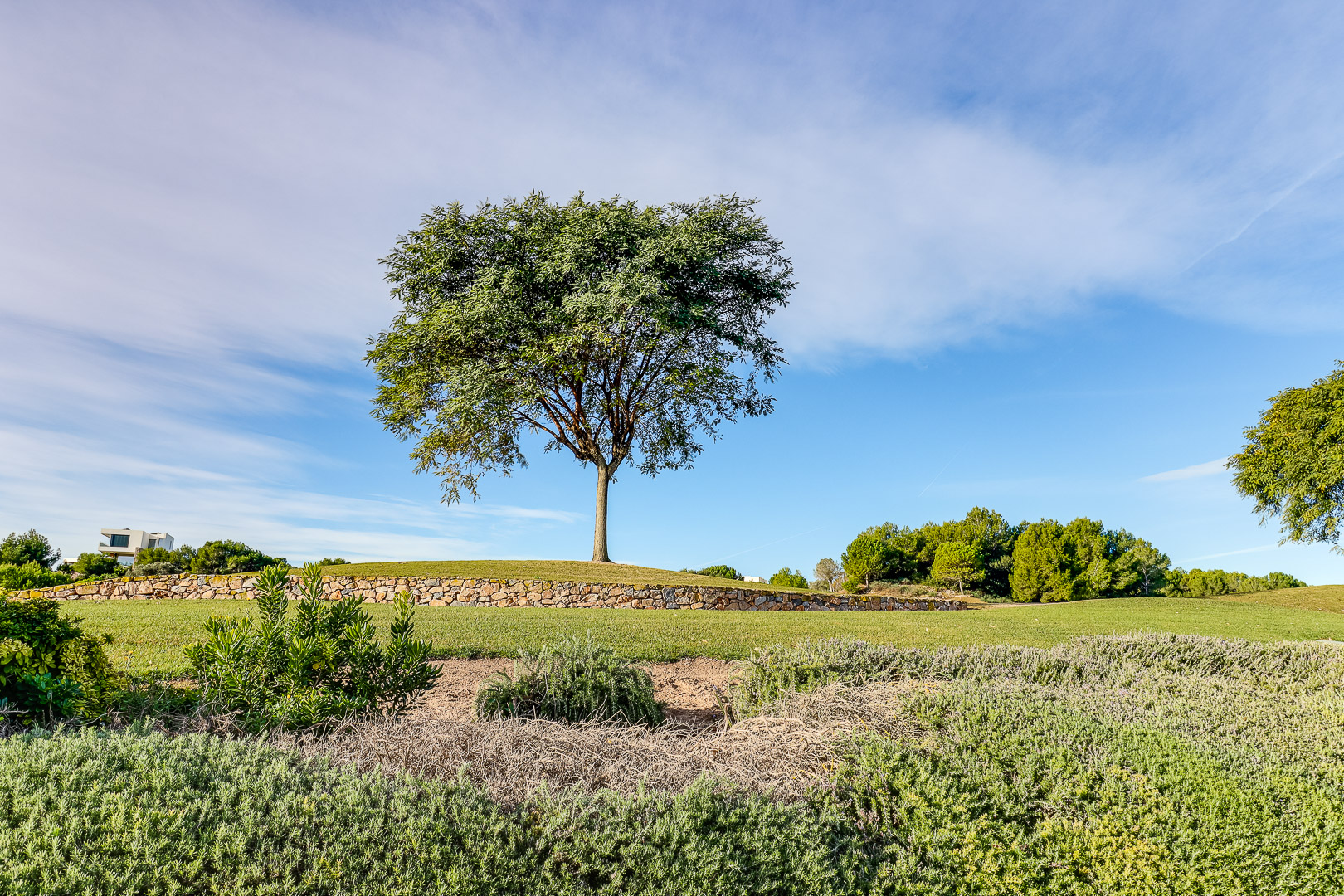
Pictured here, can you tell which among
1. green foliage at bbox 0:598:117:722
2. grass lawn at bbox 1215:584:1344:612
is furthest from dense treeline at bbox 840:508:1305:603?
green foliage at bbox 0:598:117:722

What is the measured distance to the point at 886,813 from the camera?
314 centimetres

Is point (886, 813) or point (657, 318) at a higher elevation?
point (657, 318)

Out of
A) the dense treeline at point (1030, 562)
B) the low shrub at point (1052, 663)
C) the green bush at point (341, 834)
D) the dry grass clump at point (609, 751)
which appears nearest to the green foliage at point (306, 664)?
the dry grass clump at point (609, 751)

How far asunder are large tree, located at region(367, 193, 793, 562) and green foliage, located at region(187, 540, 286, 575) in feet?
23.3

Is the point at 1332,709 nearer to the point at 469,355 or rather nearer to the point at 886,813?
the point at 886,813

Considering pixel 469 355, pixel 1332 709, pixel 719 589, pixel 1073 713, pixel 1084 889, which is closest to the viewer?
pixel 1084 889

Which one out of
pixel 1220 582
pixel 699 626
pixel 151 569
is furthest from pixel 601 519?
pixel 1220 582

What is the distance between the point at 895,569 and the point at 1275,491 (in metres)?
14.1

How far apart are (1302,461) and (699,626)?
23611 mm

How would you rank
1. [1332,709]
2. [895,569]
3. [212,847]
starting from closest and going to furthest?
[212,847], [1332,709], [895,569]

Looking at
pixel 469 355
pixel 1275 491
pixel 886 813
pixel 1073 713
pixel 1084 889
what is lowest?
pixel 1084 889

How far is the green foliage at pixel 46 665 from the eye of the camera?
4.26 metres

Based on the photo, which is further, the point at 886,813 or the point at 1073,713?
the point at 1073,713

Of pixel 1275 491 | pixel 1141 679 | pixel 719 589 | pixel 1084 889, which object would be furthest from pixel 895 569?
pixel 1084 889
